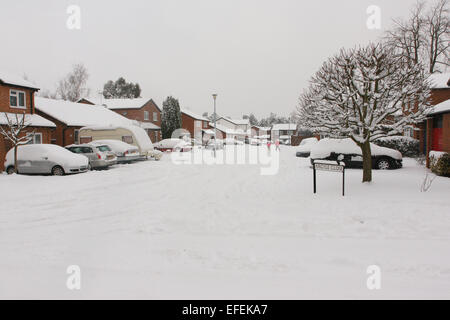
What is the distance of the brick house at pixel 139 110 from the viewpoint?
4709 centimetres

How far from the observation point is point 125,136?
22750 mm

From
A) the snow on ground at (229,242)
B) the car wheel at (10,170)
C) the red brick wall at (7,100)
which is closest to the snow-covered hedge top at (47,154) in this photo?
the car wheel at (10,170)

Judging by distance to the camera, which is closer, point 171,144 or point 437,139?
point 437,139

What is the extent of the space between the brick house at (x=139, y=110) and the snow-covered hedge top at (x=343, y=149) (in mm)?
33523

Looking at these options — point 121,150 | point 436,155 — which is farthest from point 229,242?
point 121,150

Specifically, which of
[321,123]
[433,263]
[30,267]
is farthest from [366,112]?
[30,267]

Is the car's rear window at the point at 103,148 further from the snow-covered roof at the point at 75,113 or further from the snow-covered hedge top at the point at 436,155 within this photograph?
the snow-covered hedge top at the point at 436,155

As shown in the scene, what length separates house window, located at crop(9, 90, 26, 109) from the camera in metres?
19.6

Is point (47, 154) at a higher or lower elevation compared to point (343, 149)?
lower

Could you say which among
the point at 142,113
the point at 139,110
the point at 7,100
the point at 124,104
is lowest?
the point at 7,100

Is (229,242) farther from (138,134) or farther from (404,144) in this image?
(404,144)

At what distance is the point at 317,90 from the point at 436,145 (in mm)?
8390

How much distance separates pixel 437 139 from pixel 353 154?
3.94 m

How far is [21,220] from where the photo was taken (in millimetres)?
7258
